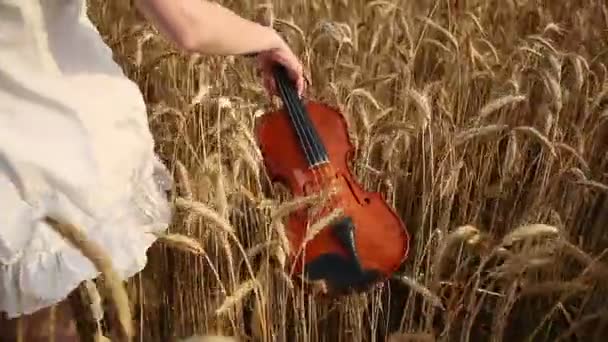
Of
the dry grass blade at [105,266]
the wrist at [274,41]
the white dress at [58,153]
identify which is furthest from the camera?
the wrist at [274,41]

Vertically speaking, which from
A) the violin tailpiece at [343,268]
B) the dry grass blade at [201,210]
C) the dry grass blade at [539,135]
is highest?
the dry grass blade at [539,135]

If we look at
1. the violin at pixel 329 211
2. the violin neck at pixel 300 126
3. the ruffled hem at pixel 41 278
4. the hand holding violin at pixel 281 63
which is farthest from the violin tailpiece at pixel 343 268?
the ruffled hem at pixel 41 278

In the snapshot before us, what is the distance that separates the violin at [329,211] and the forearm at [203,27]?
127 millimetres

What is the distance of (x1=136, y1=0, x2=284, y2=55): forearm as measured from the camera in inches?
40.3

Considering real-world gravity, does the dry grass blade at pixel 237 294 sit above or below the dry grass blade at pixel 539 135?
below

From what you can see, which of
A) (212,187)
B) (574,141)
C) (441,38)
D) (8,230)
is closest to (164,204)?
(212,187)

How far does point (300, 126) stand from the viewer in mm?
1263

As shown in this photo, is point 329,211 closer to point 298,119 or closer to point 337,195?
point 337,195

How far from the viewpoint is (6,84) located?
969 mm

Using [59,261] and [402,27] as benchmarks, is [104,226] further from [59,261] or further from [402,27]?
[402,27]

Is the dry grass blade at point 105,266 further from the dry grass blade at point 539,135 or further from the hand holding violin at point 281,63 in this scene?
the dry grass blade at point 539,135

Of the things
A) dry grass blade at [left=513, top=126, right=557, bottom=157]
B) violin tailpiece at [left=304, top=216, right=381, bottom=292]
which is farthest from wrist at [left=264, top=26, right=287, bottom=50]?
dry grass blade at [left=513, top=126, right=557, bottom=157]

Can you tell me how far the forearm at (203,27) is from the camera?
3.36 ft

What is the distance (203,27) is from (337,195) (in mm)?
321
